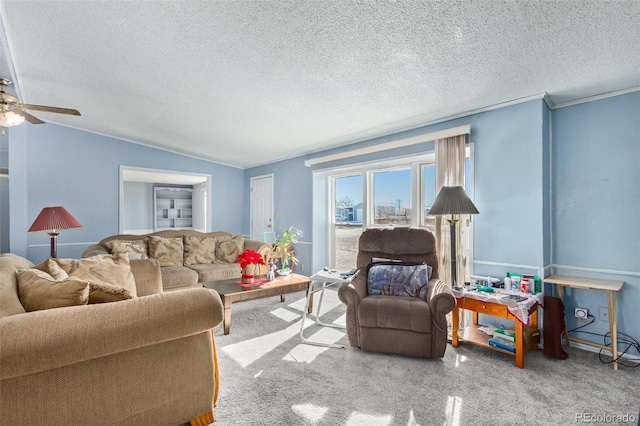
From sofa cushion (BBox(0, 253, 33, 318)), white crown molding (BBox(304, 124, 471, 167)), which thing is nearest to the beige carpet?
sofa cushion (BBox(0, 253, 33, 318))

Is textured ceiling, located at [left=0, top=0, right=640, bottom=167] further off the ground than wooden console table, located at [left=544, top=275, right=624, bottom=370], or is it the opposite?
textured ceiling, located at [left=0, top=0, right=640, bottom=167]

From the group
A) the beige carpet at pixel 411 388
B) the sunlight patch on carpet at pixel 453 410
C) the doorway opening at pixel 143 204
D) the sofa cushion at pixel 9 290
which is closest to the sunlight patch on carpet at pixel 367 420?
the beige carpet at pixel 411 388

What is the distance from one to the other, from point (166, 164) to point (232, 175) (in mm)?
1406

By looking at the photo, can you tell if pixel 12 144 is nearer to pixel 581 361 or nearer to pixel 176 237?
pixel 176 237

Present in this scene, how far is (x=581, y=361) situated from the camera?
8.32 ft

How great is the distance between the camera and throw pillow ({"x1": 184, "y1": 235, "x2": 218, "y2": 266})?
4.58 metres

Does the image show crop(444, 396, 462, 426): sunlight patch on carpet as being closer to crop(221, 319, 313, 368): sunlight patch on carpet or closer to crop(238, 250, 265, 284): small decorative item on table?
crop(221, 319, 313, 368): sunlight patch on carpet

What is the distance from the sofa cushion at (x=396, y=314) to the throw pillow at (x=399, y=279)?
0.43 feet

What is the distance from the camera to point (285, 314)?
12.1 ft

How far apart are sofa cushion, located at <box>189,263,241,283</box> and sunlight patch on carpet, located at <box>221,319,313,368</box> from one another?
154 cm

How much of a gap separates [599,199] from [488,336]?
63.4 inches

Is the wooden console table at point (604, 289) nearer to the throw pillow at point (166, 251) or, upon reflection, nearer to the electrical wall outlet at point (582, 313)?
the electrical wall outlet at point (582, 313)

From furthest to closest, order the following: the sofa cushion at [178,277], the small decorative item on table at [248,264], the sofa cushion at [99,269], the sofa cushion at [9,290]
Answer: the sofa cushion at [178,277]
the small decorative item on table at [248,264]
the sofa cushion at [99,269]
the sofa cushion at [9,290]

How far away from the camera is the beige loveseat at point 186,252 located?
398 cm
